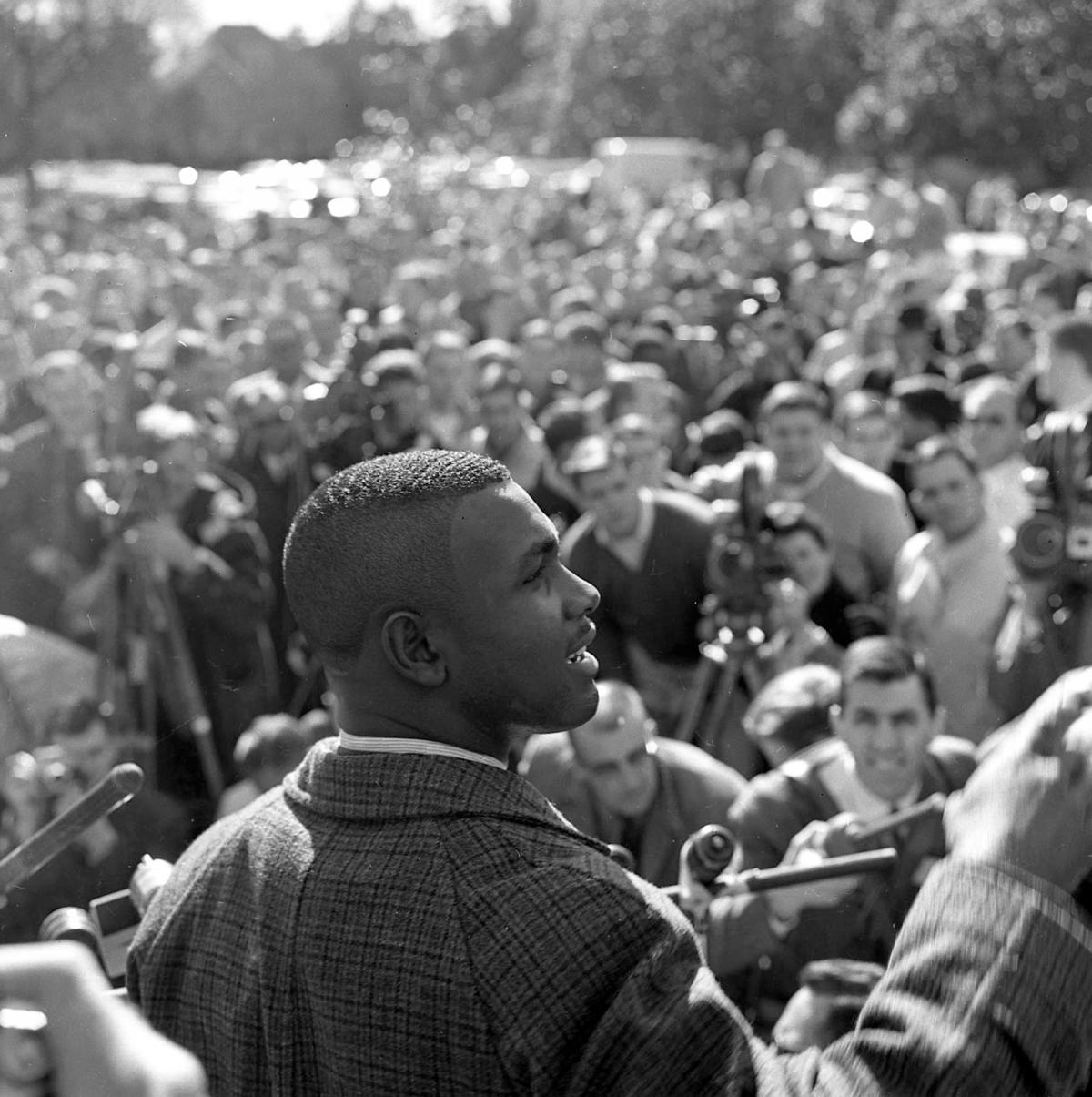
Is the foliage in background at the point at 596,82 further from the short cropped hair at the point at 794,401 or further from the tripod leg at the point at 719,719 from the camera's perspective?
the tripod leg at the point at 719,719

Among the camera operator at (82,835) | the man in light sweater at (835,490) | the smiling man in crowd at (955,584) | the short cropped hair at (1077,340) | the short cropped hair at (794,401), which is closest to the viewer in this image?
the camera operator at (82,835)

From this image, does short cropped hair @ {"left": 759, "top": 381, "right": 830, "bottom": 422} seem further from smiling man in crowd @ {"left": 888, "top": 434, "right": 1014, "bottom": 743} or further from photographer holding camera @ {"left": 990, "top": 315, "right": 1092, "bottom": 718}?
photographer holding camera @ {"left": 990, "top": 315, "right": 1092, "bottom": 718}

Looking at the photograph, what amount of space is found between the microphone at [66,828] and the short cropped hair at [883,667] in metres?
1.97

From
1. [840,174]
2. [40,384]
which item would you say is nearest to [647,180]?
[840,174]

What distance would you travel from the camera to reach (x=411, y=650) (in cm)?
145

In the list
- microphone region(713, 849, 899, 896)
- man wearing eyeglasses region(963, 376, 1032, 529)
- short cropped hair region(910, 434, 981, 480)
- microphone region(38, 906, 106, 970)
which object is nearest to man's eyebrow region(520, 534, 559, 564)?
microphone region(713, 849, 899, 896)

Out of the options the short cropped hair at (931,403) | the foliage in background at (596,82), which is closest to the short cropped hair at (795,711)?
the short cropped hair at (931,403)

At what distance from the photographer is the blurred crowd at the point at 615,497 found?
366cm

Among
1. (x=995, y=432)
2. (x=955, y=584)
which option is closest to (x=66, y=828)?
(x=955, y=584)

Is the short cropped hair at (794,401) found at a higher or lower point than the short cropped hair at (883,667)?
higher

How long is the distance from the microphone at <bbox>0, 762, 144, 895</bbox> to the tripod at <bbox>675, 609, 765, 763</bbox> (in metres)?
2.21

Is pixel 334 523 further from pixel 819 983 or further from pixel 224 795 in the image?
pixel 224 795

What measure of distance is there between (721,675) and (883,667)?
73 centimetres

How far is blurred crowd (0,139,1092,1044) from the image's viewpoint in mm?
3660
